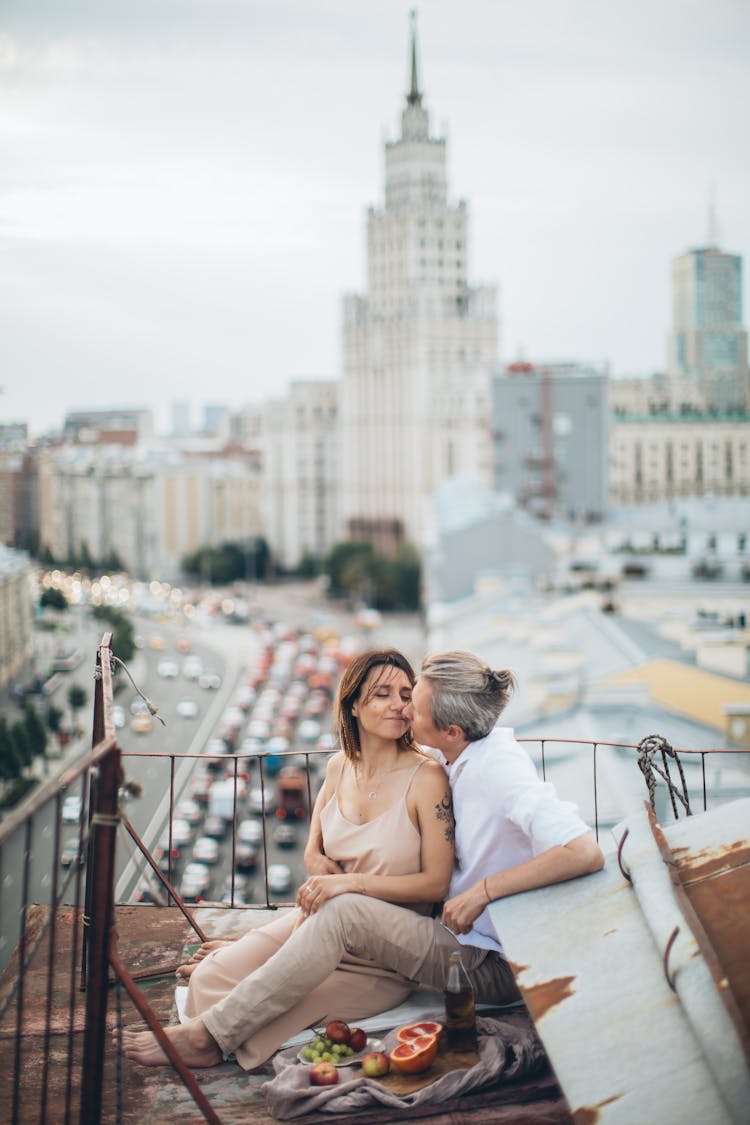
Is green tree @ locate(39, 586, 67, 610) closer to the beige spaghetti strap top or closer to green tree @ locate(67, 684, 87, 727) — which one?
green tree @ locate(67, 684, 87, 727)

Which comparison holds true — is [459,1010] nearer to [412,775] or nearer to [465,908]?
[465,908]

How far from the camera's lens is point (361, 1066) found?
2381mm

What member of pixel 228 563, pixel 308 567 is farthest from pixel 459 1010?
pixel 308 567

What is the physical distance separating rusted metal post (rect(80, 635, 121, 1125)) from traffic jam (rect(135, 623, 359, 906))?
3063 millimetres

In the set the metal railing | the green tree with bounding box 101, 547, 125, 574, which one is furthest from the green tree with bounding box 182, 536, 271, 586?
the metal railing

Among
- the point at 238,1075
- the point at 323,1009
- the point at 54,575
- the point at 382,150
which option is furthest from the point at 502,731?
the point at 382,150

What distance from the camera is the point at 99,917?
6.70 feet

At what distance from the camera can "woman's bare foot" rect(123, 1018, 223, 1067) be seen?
245cm

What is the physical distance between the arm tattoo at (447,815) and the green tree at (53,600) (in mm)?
12467

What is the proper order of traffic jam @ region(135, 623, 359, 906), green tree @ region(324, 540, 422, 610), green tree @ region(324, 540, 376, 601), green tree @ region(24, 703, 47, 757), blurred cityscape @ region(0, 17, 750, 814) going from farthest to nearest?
green tree @ region(324, 540, 376, 601), green tree @ region(324, 540, 422, 610), blurred cityscape @ region(0, 17, 750, 814), green tree @ region(24, 703, 47, 757), traffic jam @ region(135, 623, 359, 906)

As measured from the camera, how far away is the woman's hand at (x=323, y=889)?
2502 mm

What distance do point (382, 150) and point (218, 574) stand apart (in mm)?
19957

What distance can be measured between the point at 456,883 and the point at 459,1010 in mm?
277

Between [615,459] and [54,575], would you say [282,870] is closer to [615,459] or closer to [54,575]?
[54,575]
